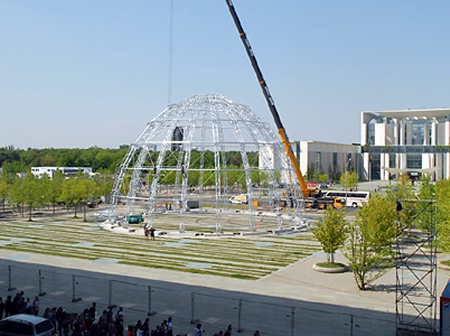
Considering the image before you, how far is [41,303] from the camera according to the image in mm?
21953

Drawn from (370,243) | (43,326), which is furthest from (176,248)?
(43,326)

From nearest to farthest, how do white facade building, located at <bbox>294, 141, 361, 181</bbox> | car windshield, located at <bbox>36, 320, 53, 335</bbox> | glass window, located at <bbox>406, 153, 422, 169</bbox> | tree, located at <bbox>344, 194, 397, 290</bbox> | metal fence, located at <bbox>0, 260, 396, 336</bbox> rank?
car windshield, located at <bbox>36, 320, 53, 335</bbox>
metal fence, located at <bbox>0, 260, 396, 336</bbox>
tree, located at <bbox>344, 194, 397, 290</bbox>
white facade building, located at <bbox>294, 141, 361, 181</bbox>
glass window, located at <bbox>406, 153, 422, 169</bbox>

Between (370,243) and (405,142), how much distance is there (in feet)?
333

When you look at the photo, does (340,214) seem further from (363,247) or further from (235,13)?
(235,13)

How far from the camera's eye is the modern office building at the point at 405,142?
363 ft

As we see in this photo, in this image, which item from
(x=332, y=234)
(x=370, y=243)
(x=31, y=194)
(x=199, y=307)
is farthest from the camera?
(x=31, y=194)

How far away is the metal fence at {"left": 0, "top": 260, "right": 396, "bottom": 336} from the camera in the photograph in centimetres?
1866

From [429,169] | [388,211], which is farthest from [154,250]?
[429,169]

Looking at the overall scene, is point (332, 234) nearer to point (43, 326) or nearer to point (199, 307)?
point (199, 307)

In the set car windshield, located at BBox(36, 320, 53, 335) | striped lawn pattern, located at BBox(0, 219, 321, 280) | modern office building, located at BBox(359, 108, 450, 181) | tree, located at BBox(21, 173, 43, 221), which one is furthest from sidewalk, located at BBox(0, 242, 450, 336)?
modern office building, located at BBox(359, 108, 450, 181)

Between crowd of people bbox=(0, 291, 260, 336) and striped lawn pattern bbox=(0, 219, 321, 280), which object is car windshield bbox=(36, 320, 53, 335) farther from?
striped lawn pattern bbox=(0, 219, 321, 280)

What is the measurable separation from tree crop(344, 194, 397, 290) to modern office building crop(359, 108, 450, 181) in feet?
269

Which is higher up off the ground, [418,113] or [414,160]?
[418,113]

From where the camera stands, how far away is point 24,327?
16188 mm
